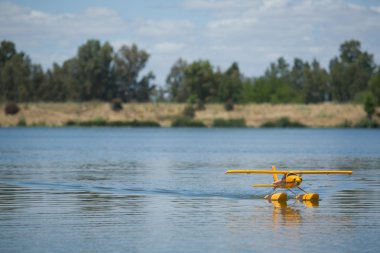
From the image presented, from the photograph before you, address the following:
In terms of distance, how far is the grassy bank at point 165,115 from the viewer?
106125 mm

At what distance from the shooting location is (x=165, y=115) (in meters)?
111

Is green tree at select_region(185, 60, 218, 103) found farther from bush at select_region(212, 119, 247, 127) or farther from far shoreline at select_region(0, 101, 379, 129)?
bush at select_region(212, 119, 247, 127)

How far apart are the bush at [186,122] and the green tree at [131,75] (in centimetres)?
2763

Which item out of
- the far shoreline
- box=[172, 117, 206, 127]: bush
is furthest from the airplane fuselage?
box=[172, 117, 206, 127]: bush

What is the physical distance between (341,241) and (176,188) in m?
11.2

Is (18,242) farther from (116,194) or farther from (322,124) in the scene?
(322,124)

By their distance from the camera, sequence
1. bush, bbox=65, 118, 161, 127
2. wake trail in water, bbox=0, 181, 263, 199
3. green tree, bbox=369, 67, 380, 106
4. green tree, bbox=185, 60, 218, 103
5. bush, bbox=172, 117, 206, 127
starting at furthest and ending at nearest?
green tree, bbox=185, 60, 218, 103 → bush, bbox=65, 118, 161, 127 → bush, bbox=172, 117, 206, 127 → green tree, bbox=369, 67, 380, 106 → wake trail in water, bbox=0, 181, 263, 199

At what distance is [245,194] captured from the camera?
2591 cm

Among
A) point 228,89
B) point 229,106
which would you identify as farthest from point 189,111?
point 228,89

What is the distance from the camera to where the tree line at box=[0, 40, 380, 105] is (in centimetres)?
12812

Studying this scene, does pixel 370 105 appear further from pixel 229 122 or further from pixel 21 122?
pixel 21 122

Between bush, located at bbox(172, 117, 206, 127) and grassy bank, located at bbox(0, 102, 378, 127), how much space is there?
45 centimetres

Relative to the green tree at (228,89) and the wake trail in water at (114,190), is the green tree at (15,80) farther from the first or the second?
the wake trail in water at (114,190)

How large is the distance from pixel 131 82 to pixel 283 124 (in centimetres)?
3731
